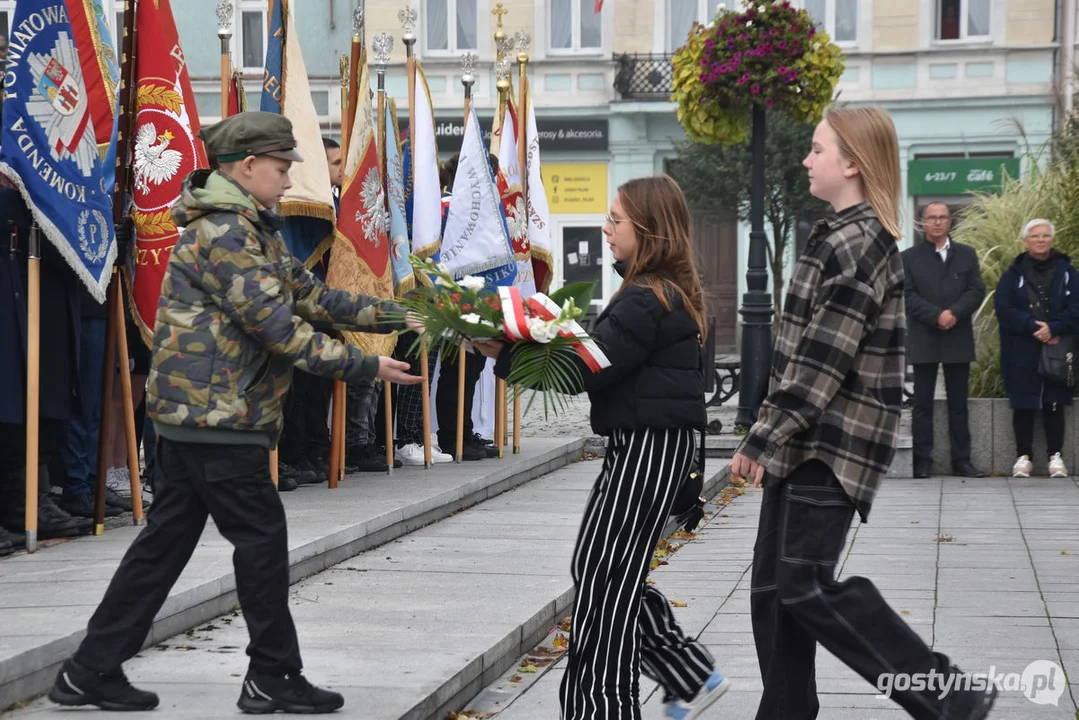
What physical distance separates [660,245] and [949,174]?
26.2m

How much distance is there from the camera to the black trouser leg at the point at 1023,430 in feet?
38.6

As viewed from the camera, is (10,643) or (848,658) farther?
(10,643)

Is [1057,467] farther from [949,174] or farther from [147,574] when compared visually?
[949,174]

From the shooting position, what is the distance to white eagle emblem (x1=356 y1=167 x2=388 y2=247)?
934 centimetres

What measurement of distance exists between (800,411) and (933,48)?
88.3ft

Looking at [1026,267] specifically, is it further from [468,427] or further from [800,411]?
[800,411]

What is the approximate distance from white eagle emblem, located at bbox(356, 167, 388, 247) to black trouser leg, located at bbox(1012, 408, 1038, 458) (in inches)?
216

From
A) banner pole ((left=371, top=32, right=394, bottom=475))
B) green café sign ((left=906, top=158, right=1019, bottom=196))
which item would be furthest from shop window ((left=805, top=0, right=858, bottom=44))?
banner pole ((left=371, top=32, right=394, bottom=475))

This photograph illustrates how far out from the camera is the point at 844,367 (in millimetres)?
4109

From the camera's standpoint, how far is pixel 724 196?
2831 cm

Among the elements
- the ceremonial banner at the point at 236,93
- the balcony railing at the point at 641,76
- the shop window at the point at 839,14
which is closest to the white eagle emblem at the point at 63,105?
the ceremonial banner at the point at 236,93

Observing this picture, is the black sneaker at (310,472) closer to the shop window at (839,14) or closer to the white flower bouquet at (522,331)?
the white flower bouquet at (522,331)

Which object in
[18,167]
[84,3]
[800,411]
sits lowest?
[800,411]

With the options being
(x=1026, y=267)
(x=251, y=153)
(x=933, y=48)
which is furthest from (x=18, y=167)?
(x=933, y=48)
